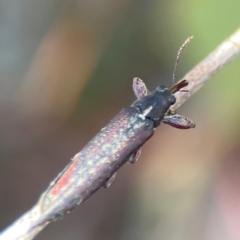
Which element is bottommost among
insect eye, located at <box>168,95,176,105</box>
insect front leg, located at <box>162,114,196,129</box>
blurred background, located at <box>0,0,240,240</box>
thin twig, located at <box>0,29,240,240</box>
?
thin twig, located at <box>0,29,240,240</box>

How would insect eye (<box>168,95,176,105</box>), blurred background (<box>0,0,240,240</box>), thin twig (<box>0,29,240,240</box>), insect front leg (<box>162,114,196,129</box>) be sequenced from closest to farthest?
thin twig (<box>0,29,240,240</box>) → insect eye (<box>168,95,176,105</box>) → insect front leg (<box>162,114,196,129</box>) → blurred background (<box>0,0,240,240</box>)

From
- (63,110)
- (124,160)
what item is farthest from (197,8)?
(124,160)

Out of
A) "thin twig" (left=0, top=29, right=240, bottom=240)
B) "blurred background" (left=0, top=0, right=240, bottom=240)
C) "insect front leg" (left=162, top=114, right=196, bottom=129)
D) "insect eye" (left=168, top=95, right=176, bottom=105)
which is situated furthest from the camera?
"blurred background" (left=0, top=0, right=240, bottom=240)

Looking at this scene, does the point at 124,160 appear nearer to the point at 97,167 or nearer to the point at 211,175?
the point at 97,167

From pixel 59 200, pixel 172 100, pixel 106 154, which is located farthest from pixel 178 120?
pixel 59 200

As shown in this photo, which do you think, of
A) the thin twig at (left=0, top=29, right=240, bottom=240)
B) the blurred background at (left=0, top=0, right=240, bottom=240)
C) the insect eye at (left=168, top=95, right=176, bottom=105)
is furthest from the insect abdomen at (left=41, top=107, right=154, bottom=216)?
the blurred background at (left=0, top=0, right=240, bottom=240)

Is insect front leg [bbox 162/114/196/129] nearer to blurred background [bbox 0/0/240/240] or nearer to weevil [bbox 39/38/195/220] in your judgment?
weevil [bbox 39/38/195/220]

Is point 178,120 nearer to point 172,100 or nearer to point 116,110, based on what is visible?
point 172,100

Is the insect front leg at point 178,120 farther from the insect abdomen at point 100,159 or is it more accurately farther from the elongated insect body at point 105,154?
the insect abdomen at point 100,159
